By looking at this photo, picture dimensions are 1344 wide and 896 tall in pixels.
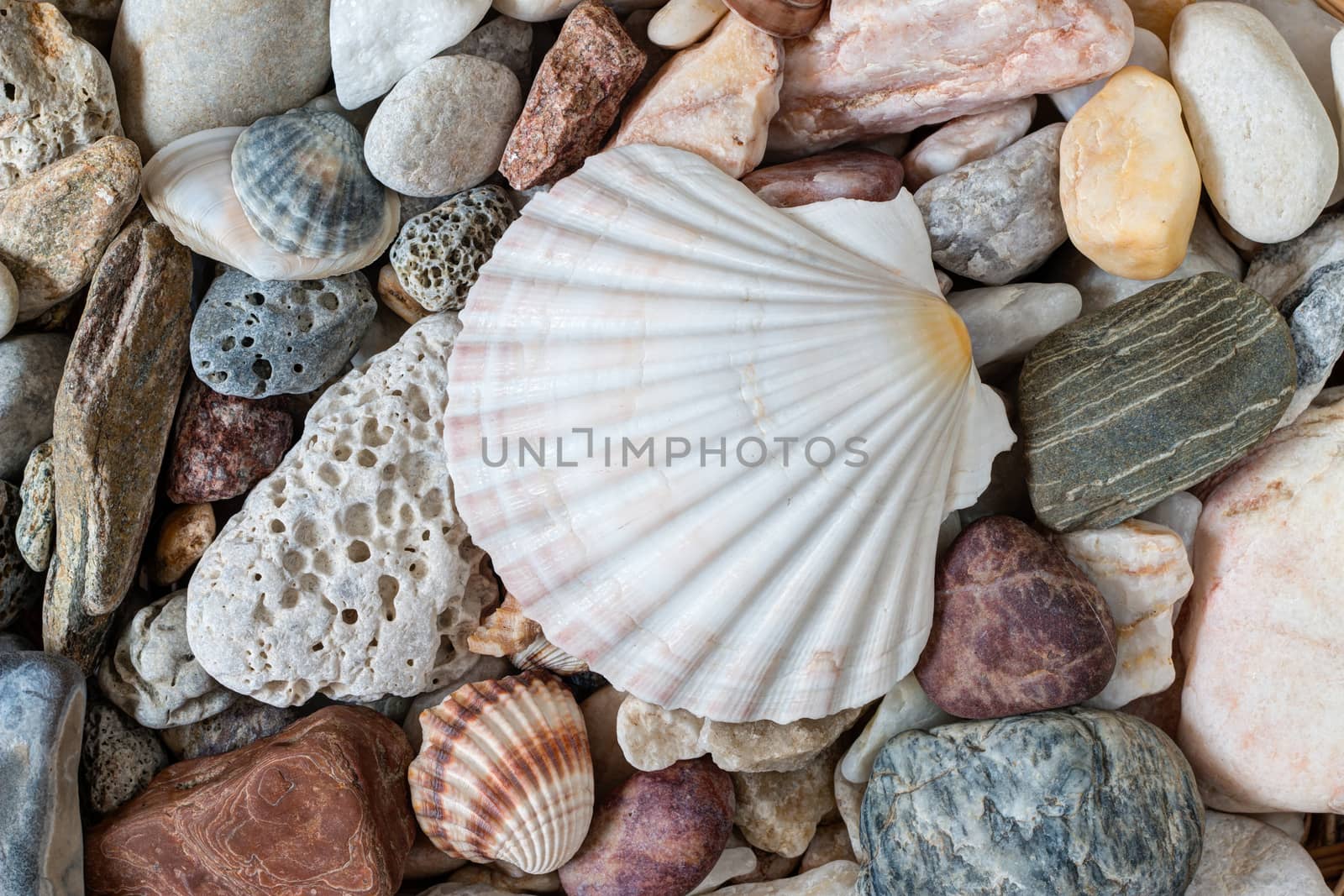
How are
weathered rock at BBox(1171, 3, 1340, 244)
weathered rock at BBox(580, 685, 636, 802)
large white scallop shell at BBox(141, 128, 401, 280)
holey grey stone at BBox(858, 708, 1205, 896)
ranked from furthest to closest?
weathered rock at BBox(580, 685, 636, 802) → large white scallop shell at BBox(141, 128, 401, 280) → weathered rock at BBox(1171, 3, 1340, 244) → holey grey stone at BBox(858, 708, 1205, 896)

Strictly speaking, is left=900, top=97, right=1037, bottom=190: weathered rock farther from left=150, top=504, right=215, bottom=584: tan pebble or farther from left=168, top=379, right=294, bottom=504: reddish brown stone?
left=150, top=504, right=215, bottom=584: tan pebble

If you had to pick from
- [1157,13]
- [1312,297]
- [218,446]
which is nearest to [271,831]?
[218,446]

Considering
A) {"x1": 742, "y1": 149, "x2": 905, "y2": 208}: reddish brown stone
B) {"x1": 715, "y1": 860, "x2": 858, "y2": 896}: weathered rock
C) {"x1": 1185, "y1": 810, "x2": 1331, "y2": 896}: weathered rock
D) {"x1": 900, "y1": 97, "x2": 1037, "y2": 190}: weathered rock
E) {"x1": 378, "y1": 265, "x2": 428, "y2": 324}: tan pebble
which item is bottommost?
{"x1": 715, "y1": 860, "x2": 858, "y2": 896}: weathered rock

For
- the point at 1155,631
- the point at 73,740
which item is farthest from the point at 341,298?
the point at 1155,631

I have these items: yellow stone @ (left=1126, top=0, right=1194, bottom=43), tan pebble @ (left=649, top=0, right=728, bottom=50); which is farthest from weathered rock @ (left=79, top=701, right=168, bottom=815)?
yellow stone @ (left=1126, top=0, right=1194, bottom=43)

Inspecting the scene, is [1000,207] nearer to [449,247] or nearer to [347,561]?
[449,247]

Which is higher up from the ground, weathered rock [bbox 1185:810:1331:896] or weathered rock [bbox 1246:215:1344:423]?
weathered rock [bbox 1246:215:1344:423]
